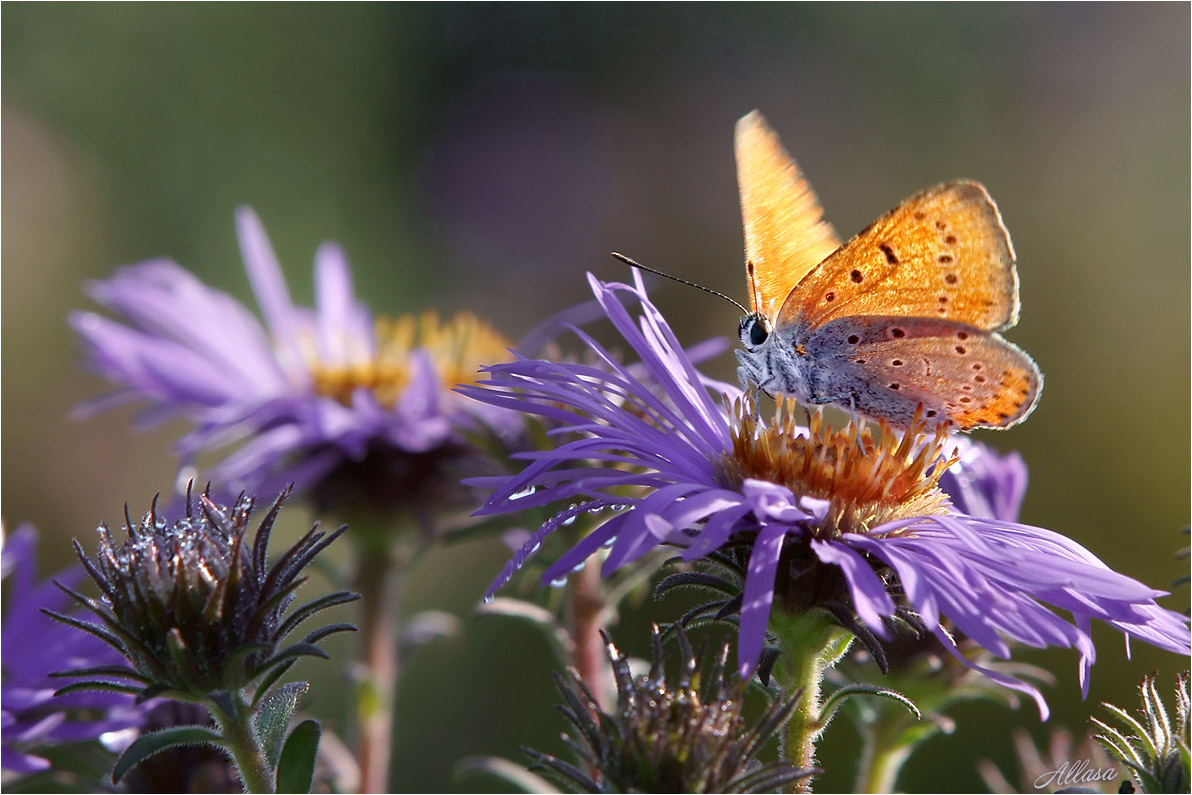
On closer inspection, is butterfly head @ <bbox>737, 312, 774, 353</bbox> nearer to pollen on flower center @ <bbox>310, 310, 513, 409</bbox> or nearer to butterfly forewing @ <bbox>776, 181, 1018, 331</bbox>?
butterfly forewing @ <bbox>776, 181, 1018, 331</bbox>

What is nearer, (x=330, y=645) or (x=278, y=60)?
(x=330, y=645)

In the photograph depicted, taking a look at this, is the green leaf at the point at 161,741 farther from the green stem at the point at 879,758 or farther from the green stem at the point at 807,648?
the green stem at the point at 879,758

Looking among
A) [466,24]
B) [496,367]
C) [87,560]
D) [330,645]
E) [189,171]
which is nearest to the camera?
[87,560]

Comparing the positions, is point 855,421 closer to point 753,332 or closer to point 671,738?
point 753,332

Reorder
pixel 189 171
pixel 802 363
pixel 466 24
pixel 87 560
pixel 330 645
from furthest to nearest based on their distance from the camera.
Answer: pixel 466 24 < pixel 189 171 < pixel 330 645 < pixel 802 363 < pixel 87 560

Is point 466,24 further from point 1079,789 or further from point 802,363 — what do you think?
point 1079,789

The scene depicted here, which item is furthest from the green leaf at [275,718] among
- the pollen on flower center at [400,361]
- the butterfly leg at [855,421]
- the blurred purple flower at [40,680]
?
the pollen on flower center at [400,361]

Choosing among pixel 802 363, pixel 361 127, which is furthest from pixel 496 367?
pixel 361 127
